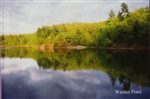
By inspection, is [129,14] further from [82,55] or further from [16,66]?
[16,66]

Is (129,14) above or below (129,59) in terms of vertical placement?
above

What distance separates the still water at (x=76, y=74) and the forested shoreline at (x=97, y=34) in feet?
0.52

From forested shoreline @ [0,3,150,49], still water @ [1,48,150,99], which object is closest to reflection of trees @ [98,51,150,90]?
still water @ [1,48,150,99]

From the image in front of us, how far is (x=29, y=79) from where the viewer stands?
3227mm

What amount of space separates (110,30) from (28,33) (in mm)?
1516

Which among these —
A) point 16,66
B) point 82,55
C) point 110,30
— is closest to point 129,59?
point 110,30

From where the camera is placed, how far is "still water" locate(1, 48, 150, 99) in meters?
2.79

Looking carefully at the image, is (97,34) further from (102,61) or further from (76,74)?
(76,74)

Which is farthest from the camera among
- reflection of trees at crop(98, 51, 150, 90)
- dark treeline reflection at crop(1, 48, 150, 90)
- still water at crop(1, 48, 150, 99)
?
dark treeline reflection at crop(1, 48, 150, 90)

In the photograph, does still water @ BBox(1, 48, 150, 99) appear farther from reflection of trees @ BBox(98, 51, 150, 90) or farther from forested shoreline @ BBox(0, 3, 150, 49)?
forested shoreline @ BBox(0, 3, 150, 49)

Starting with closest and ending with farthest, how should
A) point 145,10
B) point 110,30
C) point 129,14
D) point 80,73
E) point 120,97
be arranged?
point 120,97 < point 145,10 < point 80,73 < point 129,14 < point 110,30

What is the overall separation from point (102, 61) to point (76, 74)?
582 millimetres

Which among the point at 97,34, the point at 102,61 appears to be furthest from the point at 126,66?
the point at 97,34

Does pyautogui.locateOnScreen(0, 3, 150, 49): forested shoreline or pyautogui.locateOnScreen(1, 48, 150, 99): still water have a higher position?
pyautogui.locateOnScreen(0, 3, 150, 49): forested shoreline
